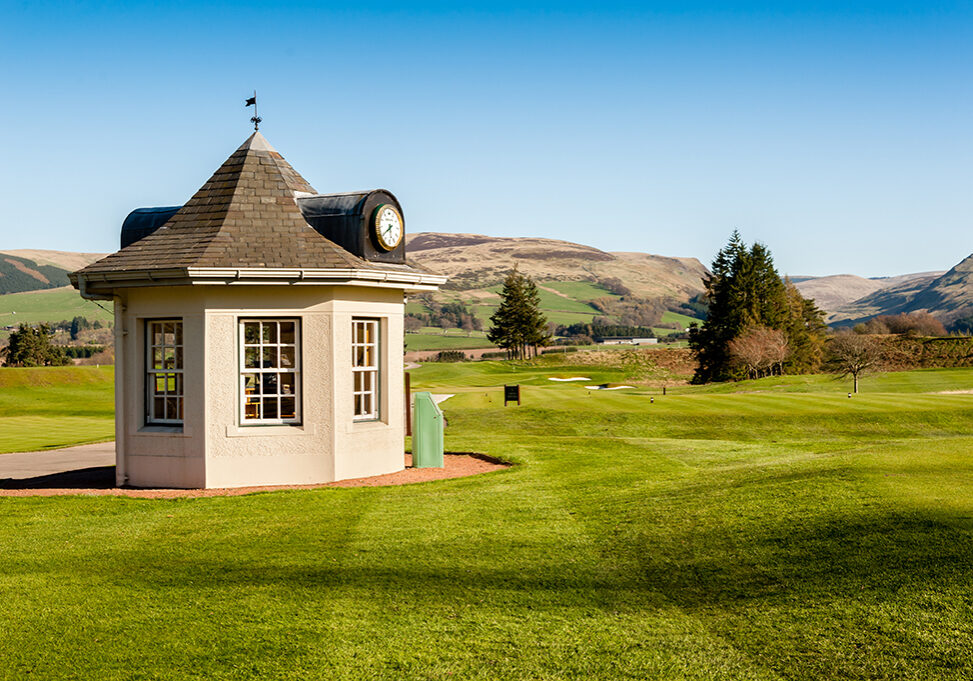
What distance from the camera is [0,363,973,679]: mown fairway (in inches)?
236

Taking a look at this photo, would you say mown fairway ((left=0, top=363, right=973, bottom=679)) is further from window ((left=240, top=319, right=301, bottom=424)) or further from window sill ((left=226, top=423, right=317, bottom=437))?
window ((left=240, top=319, right=301, bottom=424))

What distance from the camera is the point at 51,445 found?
82.8ft

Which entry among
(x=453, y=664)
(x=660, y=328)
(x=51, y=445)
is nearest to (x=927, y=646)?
(x=453, y=664)

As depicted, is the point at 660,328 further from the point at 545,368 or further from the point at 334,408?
the point at 334,408

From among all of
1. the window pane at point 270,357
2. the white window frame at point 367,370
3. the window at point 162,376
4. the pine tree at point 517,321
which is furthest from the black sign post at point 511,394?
the pine tree at point 517,321

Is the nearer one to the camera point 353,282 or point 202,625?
point 202,625

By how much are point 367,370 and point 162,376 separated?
3.57 metres

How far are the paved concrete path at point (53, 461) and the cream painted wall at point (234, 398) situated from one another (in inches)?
182

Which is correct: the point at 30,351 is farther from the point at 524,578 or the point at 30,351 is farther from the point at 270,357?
the point at 524,578

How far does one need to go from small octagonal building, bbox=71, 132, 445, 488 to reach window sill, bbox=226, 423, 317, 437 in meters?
0.02

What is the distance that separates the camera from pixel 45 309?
17188cm

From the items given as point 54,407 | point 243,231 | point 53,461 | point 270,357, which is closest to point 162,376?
point 270,357

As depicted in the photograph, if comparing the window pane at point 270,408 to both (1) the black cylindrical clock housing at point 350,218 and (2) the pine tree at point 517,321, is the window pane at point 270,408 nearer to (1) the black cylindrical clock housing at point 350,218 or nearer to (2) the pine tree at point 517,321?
(1) the black cylindrical clock housing at point 350,218

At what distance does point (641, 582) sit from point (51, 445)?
896 inches
